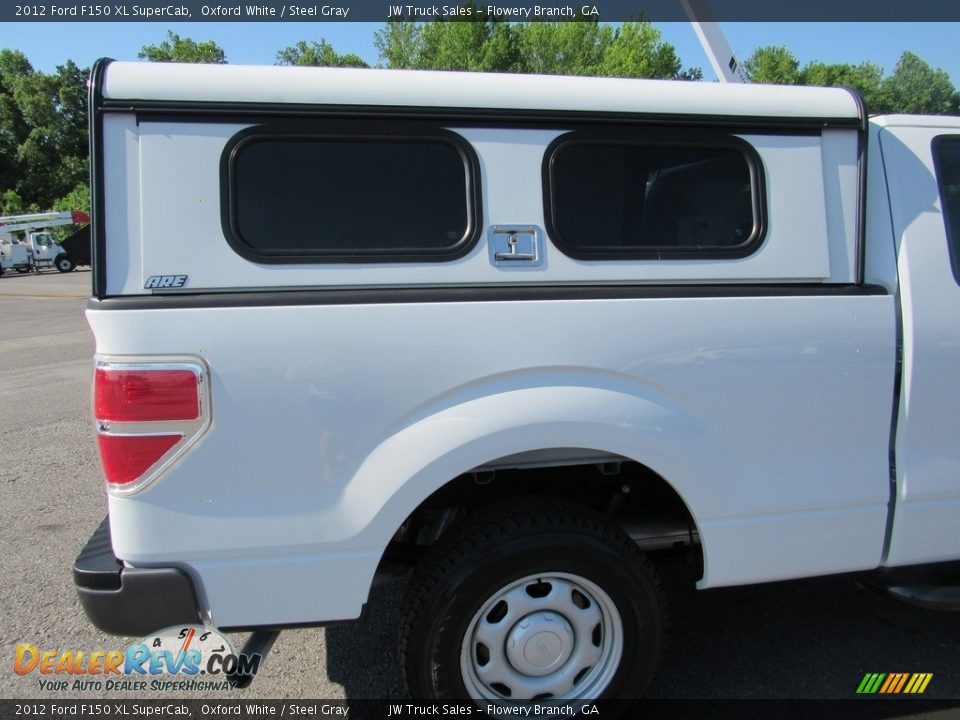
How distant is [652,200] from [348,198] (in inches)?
41.5

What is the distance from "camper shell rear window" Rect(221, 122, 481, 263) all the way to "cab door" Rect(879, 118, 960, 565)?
1.54m

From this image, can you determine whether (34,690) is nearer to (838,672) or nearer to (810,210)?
(838,672)

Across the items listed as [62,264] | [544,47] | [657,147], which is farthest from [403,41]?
[657,147]

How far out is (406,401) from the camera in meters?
2.13

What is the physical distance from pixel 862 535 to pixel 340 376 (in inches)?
76.1

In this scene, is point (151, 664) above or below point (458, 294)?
below

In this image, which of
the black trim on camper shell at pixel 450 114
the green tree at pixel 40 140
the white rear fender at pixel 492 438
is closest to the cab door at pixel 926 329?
the black trim on camper shell at pixel 450 114

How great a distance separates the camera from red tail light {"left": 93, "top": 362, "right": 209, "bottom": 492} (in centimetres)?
199

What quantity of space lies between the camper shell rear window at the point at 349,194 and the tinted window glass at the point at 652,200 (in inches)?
13.2

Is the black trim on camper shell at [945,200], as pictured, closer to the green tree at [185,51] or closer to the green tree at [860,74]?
the green tree at [860,74]

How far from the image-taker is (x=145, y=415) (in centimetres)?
200

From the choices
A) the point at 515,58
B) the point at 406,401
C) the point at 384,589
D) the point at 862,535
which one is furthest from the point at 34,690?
the point at 515,58

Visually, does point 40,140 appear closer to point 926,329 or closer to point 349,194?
point 349,194

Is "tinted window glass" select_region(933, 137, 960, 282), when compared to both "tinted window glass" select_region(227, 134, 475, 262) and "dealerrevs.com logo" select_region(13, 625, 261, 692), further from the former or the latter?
"dealerrevs.com logo" select_region(13, 625, 261, 692)
